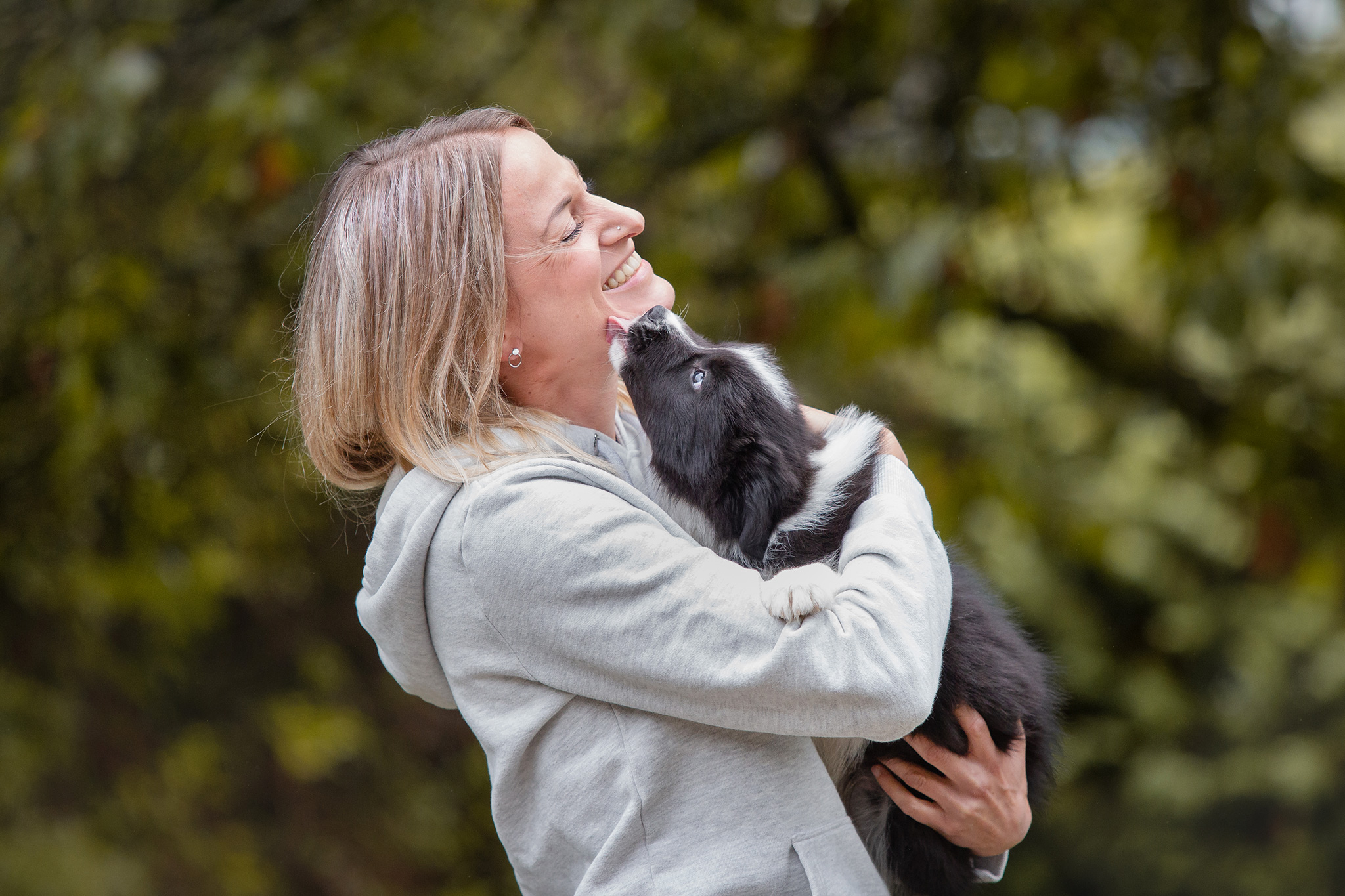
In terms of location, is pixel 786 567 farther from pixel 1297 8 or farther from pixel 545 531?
pixel 1297 8

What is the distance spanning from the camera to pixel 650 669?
1421mm

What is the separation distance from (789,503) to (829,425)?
0.26 meters

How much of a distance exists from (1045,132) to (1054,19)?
0.35 metres

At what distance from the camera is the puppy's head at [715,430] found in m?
1.78

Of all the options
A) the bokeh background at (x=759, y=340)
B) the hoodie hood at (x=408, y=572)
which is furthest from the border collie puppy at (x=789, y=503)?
the bokeh background at (x=759, y=340)

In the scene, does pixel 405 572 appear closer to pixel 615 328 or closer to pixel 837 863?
pixel 615 328

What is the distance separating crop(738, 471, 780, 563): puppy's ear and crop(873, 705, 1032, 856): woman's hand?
38 centimetres

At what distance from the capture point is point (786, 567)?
1751mm

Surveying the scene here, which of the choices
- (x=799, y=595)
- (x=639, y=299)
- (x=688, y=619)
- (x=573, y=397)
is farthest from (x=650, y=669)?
(x=639, y=299)

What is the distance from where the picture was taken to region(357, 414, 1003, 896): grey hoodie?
1399 millimetres

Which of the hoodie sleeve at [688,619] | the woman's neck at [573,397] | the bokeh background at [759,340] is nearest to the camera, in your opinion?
the hoodie sleeve at [688,619]

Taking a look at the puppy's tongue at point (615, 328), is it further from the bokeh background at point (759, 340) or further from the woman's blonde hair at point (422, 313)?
the bokeh background at point (759, 340)

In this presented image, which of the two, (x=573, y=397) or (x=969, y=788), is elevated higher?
(x=573, y=397)

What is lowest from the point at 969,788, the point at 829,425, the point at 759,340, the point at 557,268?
the point at 969,788
